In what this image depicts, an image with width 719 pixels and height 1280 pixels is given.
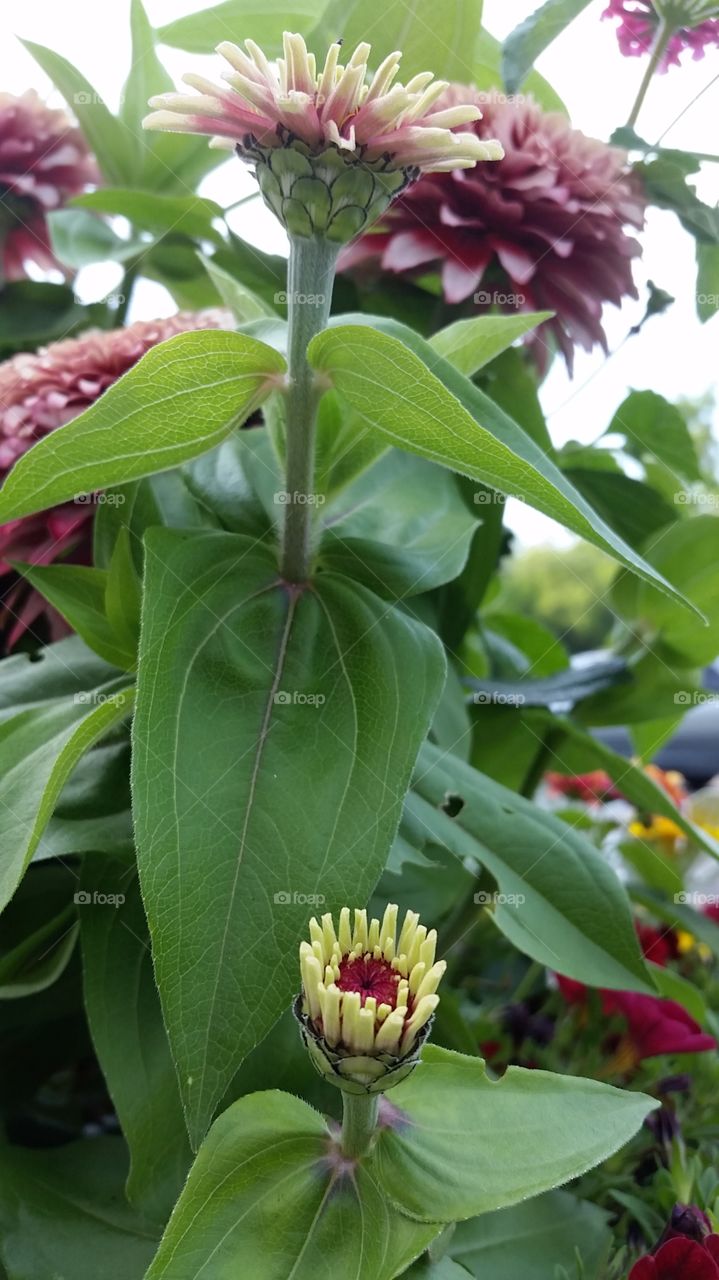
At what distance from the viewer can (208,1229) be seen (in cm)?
23

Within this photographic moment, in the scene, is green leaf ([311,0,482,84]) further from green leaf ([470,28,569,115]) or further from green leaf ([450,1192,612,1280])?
green leaf ([450,1192,612,1280])

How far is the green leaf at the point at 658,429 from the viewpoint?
1.65 feet

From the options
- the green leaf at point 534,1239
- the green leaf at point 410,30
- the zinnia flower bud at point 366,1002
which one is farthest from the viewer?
the green leaf at point 410,30

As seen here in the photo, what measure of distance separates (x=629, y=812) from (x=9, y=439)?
0.49 meters

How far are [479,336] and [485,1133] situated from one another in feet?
0.64

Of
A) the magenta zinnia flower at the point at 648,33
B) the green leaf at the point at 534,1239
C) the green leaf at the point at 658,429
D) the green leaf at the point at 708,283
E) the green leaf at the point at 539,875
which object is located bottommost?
the green leaf at the point at 534,1239

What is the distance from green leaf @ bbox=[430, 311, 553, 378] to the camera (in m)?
0.31

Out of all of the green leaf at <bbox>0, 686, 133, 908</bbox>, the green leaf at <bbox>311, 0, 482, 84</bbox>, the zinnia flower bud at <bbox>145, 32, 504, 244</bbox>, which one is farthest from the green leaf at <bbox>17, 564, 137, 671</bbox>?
the green leaf at <bbox>311, 0, 482, 84</bbox>

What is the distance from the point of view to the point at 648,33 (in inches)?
17.7

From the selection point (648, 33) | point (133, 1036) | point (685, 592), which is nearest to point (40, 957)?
point (133, 1036)

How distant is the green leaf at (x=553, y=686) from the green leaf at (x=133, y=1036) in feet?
0.58

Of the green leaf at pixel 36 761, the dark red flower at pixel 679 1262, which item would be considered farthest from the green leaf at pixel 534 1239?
the green leaf at pixel 36 761

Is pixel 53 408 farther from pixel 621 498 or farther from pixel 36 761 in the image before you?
pixel 621 498

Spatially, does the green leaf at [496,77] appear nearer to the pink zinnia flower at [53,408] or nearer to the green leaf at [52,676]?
the pink zinnia flower at [53,408]
